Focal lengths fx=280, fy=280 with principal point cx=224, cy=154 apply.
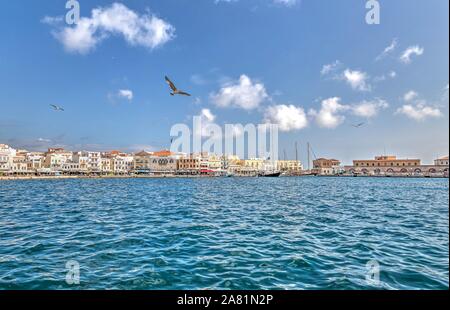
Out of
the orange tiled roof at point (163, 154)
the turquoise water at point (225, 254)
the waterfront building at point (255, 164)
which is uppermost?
the orange tiled roof at point (163, 154)

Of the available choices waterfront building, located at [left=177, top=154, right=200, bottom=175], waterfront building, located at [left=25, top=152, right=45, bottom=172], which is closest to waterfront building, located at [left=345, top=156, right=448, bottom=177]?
waterfront building, located at [left=177, top=154, right=200, bottom=175]

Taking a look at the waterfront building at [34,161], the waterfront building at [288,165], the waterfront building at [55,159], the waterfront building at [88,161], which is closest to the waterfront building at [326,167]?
the waterfront building at [288,165]

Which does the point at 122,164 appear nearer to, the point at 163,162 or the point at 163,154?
the point at 163,162

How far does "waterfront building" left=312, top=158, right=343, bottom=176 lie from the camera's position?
129750mm

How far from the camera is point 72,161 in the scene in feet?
329

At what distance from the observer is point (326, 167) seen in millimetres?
132750

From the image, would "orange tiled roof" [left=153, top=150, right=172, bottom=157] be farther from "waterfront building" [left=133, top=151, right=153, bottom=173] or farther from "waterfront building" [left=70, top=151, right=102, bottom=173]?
"waterfront building" [left=70, top=151, right=102, bottom=173]

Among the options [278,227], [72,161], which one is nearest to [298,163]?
[72,161]

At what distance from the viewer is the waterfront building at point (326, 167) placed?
426 feet

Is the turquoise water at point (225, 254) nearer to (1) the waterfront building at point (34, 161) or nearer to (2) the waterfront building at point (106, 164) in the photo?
(2) the waterfront building at point (106, 164)
